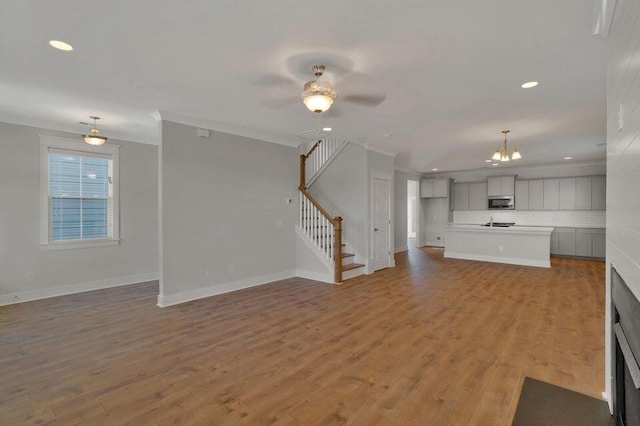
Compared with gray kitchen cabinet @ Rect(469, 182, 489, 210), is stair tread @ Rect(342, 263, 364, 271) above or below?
below

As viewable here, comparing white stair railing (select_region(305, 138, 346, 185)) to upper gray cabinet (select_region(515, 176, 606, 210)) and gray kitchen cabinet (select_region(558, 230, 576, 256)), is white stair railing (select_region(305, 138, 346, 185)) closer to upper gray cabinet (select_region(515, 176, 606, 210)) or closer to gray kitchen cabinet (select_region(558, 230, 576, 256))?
upper gray cabinet (select_region(515, 176, 606, 210))

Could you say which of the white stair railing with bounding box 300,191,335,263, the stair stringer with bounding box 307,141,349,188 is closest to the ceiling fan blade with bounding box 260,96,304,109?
the white stair railing with bounding box 300,191,335,263

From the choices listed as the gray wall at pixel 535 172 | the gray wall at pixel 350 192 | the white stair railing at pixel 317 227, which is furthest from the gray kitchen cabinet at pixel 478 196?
the white stair railing at pixel 317 227

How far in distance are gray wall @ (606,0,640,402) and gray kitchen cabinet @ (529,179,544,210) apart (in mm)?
8640

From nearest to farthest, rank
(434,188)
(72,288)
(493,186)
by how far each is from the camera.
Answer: (72,288), (493,186), (434,188)

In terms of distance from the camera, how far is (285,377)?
2582 millimetres

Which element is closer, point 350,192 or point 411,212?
point 350,192

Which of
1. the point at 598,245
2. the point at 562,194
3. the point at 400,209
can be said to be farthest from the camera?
the point at 400,209

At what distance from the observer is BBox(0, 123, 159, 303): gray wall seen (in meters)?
4.60

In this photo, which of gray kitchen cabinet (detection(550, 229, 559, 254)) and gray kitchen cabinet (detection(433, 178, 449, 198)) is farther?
gray kitchen cabinet (detection(433, 178, 449, 198))

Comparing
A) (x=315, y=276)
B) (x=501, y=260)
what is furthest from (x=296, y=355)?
(x=501, y=260)

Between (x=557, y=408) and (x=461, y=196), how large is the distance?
944cm

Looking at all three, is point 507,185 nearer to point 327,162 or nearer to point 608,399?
point 327,162

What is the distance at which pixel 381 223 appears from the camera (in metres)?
6.99
